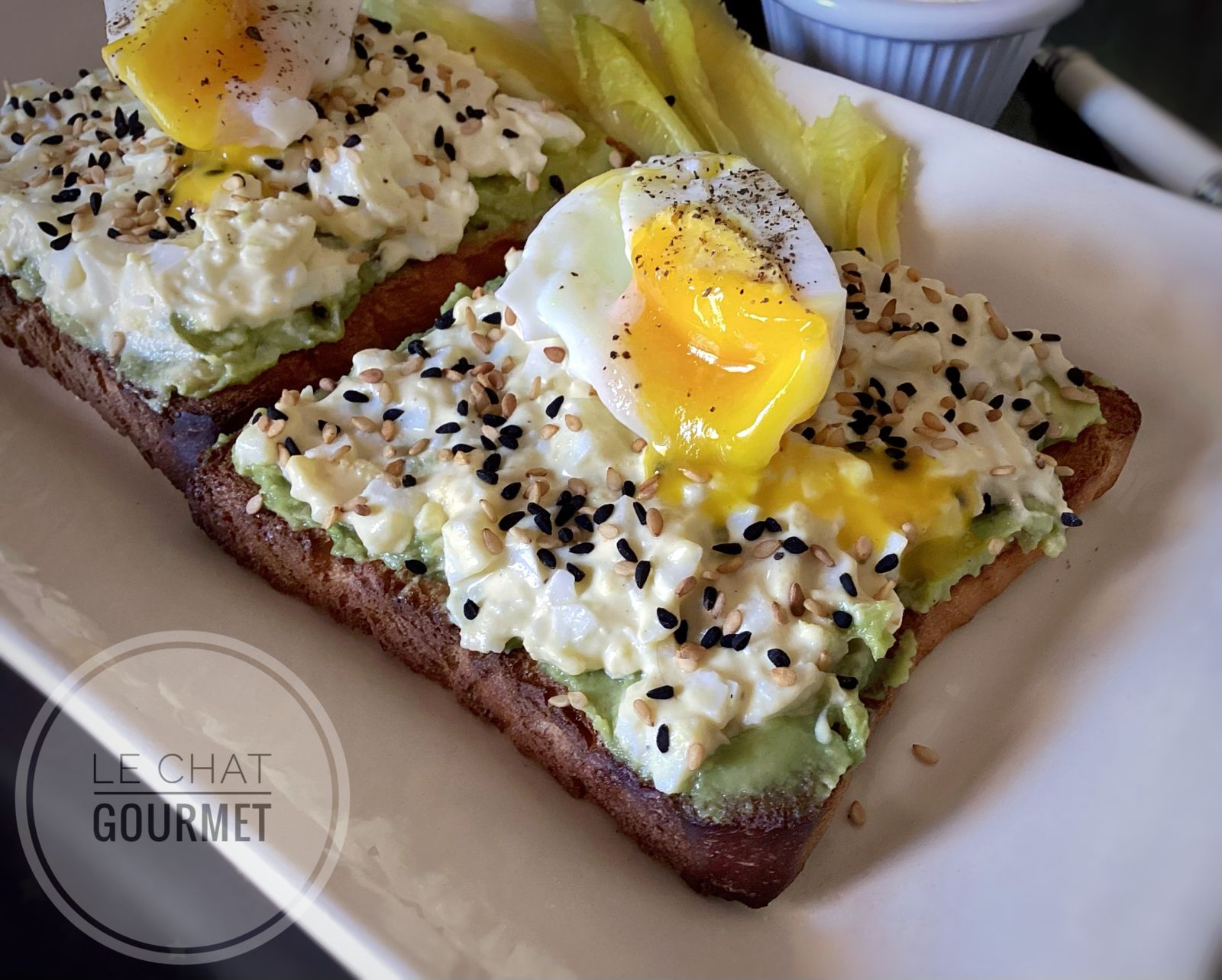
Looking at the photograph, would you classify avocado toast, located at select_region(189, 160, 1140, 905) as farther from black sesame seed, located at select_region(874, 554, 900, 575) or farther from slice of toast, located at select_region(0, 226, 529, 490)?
slice of toast, located at select_region(0, 226, 529, 490)

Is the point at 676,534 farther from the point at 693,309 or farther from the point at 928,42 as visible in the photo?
the point at 928,42

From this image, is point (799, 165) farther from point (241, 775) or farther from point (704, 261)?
point (241, 775)

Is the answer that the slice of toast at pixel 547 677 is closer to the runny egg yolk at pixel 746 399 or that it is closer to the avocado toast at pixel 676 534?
the avocado toast at pixel 676 534

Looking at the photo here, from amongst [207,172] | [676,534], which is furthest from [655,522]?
[207,172]

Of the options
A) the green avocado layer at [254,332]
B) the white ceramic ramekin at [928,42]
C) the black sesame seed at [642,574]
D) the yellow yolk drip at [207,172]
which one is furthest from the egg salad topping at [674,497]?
the white ceramic ramekin at [928,42]

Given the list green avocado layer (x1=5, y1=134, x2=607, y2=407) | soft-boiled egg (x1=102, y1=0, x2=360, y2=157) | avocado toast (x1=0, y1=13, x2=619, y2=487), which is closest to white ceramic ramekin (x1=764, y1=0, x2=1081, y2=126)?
avocado toast (x1=0, y1=13, x2=619, y2=487)
